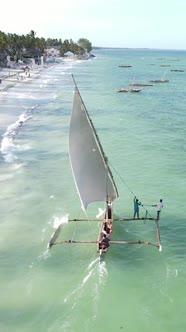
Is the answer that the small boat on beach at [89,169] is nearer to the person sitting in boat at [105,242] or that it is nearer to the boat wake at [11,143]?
the person sitting in boat at [105,242]

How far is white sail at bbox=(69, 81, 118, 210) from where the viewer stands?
2178 centimetres

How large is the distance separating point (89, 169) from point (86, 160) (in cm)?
63

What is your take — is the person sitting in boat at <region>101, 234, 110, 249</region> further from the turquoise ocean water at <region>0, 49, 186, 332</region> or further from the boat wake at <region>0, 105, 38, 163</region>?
the boat wake at <region>0, 105, 38, 163</region>

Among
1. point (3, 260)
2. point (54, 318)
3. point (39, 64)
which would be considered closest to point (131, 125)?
point (3, 260)

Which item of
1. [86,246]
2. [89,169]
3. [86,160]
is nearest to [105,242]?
[86,246]

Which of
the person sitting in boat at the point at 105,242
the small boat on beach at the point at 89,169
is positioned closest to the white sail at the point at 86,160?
the small boat on beach at the point at 89,169

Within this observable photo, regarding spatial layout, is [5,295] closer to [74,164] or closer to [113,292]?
[113,292]

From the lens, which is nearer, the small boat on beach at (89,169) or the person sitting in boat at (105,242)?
the person sitting in boat at (105,242)

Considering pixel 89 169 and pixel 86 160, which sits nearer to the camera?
pixel 86 160

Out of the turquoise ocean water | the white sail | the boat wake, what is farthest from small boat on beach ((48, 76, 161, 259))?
the boat wake

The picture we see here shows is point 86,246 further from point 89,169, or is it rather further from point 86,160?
point 86,160

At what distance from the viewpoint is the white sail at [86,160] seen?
71.4 feet

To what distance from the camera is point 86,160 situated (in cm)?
A: 2266

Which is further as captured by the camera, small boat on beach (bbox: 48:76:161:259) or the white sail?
the white sail
